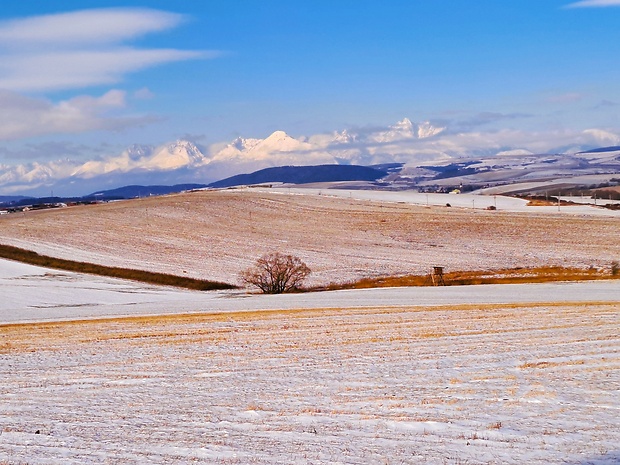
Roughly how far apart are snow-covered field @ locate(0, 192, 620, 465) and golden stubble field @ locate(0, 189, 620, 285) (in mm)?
17729

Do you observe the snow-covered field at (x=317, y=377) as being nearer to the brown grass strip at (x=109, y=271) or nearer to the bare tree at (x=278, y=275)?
the bare tree at (x=278, y=275)

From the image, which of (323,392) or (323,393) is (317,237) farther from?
(323,393)

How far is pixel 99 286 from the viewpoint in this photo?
191 feet

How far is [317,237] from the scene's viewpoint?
275ft

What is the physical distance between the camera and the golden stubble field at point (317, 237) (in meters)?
67.9

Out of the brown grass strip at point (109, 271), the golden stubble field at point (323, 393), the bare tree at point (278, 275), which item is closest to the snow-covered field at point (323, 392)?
the golden stubble field at point (323, 393)

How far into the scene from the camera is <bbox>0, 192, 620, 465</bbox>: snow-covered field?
13438 millimetres

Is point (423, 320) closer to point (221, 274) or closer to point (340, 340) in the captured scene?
point (340, 340)

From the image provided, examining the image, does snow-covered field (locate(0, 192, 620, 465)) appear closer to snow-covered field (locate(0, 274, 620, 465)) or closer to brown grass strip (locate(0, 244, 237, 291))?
snow-covered field (locate(0, 274, 620, 465))

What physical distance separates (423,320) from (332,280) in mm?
30820

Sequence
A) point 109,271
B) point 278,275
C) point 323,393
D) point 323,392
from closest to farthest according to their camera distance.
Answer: point 323,393 → point 323,392 → point 278,275 → point 109,271

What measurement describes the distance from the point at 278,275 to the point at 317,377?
121 feet

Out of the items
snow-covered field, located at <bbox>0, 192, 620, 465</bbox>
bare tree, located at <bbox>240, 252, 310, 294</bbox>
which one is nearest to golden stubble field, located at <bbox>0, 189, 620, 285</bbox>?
bare tree, located at <bbox>240, 252, 310, 294</bbox>

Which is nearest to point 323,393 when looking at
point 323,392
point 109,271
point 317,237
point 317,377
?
point 323,392
